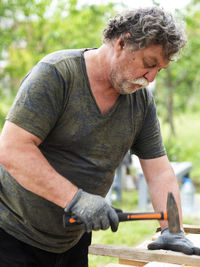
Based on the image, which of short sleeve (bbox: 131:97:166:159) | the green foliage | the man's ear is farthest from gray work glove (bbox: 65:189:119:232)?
the green foliage

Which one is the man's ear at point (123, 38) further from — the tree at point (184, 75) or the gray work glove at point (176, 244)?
the tree at point (184, 75)

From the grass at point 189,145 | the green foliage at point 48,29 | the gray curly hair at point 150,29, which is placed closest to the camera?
the gray curly hair at point 150,29

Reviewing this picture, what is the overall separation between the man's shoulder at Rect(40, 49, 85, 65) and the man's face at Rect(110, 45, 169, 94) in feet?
0.67

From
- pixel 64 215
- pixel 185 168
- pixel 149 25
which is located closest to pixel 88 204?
pixel 64 215

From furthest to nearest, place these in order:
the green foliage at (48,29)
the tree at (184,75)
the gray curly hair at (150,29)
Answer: the tree at (184,75) < the green foliage at (48,29) < the gray curly hair at (150,29)

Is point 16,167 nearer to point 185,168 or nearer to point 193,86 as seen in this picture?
point 185,168

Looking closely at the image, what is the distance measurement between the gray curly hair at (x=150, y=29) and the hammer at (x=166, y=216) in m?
0.77

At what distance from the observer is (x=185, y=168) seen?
750 cm

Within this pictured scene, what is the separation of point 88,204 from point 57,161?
1.12ft

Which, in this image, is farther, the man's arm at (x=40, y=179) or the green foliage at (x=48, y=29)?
the green foliage at (x=48, y=29)

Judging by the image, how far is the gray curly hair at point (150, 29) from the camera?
194cm

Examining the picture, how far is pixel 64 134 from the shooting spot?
203cm

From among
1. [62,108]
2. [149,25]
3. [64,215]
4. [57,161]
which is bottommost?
[64,215]

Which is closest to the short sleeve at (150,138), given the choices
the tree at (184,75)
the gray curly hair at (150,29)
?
the gray curly hair at (150,29)
